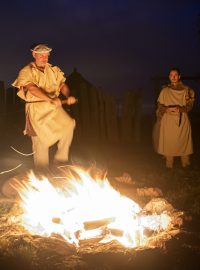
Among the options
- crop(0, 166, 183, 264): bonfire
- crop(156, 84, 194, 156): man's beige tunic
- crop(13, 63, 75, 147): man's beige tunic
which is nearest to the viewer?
crop(0, 166, 183, 264): bonfire

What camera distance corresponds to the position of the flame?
497 cm

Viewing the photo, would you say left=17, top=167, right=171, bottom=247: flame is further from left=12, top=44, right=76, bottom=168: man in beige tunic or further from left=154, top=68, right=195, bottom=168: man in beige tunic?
left=154, top=68, right=195, bottom=168: man in beige tunic

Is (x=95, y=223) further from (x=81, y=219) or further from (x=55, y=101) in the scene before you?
(x=55, y=101)

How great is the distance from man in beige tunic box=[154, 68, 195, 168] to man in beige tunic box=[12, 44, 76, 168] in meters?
2.47

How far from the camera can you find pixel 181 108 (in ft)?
27.9

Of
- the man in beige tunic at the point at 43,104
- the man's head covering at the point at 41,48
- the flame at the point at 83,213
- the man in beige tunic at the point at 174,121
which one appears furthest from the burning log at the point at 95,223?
the man in beige tunic at the point at 174,121

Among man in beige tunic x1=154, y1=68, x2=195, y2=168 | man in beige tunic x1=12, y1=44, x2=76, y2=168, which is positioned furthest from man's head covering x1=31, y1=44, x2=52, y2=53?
man in beige tunic x1=154, y1=68, x2=195, y2=168

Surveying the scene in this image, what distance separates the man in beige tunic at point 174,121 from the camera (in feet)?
27.8

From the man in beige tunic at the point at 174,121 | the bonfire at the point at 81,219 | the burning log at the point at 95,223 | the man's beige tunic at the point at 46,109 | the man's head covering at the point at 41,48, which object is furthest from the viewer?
the man in beige tunic at the point at 174,121

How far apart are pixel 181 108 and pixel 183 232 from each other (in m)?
3.83

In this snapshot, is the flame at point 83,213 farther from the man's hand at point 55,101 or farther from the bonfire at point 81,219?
the man's hand at point 55,101

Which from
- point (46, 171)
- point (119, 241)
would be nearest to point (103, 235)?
point (119, 241)

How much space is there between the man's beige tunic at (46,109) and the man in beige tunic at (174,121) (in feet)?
8.17

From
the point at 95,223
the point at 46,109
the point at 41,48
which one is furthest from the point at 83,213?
the point at 41,48
